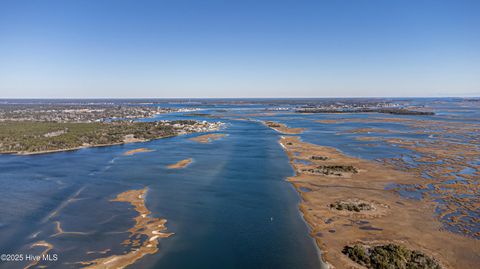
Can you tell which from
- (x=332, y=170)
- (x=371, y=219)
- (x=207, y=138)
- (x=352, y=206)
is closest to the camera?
(x=371, y=219)

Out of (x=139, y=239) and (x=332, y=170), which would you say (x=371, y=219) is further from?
(x=139, y=239)

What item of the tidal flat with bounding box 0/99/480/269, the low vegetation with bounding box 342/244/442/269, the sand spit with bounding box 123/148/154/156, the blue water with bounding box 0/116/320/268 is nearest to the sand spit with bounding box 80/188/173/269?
the tidal flat with bounding box 0/99/480/269

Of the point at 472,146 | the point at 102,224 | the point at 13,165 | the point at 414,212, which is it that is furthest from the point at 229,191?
the point at 472,146

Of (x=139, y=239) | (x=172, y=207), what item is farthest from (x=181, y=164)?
(x=139, y=239)

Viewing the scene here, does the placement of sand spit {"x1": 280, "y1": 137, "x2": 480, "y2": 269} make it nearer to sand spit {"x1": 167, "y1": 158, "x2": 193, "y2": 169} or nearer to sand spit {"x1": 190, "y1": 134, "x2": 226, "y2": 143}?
sand spit {"x1": 167, "y1": 158, "x2": 193, "y2": 169}

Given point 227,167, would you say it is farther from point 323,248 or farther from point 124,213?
point 323,248
